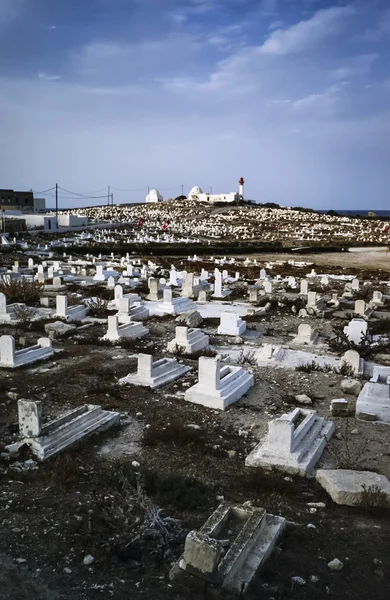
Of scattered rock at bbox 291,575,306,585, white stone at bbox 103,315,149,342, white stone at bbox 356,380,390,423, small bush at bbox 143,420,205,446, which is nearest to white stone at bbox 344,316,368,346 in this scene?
white stone at bbox 356,380,390,423

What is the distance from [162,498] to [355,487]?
2335 mm

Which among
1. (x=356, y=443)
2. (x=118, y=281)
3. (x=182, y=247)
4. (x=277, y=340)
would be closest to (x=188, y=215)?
(x=182, y=247)

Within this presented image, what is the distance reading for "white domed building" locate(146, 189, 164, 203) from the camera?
147262mm

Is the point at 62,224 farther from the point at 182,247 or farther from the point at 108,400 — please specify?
the point at 108,400

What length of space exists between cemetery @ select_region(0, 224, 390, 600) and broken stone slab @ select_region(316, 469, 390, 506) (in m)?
0.02

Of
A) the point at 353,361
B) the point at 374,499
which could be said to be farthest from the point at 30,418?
the point at 353,361

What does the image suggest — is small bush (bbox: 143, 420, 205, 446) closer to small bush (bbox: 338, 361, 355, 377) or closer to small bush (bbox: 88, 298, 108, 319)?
small bush (bbox: 338, 361, 355, 377)

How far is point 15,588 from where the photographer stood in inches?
182

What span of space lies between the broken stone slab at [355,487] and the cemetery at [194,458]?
17 mm

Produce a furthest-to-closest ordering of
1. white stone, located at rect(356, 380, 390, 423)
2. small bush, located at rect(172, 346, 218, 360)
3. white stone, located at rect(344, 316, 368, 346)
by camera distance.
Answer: white stone, located at rect(344, 316, 368, 346) < small bush, located at rect(172, 346, 218, 360) < white stone, located at rect(356, 380, 390, 423)

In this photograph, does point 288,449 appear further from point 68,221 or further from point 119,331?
point 68,221

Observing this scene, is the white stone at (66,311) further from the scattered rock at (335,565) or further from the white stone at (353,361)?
the scattered rock at (335,565)

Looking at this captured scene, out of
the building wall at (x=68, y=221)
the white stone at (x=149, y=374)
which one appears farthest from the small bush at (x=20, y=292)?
the building wall at (x=68, y=221)

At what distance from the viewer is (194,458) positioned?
24.7 feet
